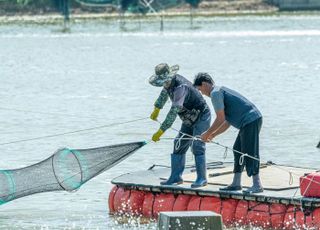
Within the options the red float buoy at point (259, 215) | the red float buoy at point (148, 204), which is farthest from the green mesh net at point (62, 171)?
the red float buoy at point (259, 215)

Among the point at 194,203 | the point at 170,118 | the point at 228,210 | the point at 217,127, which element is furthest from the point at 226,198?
the point at 170,118

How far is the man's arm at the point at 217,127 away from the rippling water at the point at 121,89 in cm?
192

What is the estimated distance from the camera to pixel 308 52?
89062mm

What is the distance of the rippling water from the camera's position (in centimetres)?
2584

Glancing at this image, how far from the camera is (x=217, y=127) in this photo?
1981 cm

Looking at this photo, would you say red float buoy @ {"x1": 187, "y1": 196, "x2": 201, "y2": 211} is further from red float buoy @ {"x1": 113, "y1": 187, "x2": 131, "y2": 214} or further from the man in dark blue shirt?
red float buoy @ {"x1": 113, "y1": 187, "x2": 131, "y2": 214}

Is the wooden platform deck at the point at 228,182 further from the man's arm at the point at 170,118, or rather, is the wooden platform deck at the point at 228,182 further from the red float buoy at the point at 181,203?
the man's arm at the point at 170,118

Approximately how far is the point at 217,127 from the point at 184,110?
1.08 m

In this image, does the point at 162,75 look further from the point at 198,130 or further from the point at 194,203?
the point at 194,203

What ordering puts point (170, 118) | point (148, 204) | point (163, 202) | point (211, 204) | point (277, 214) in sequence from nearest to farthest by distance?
point (277, 214) → point (170, 118) → point (211, 204) → point (163, 202) → point (148, 204)

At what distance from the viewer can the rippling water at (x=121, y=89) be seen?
2584cm

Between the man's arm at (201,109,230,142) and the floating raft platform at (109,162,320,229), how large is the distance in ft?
2.98

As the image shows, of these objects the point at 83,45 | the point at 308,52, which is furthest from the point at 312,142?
the point at 83,45

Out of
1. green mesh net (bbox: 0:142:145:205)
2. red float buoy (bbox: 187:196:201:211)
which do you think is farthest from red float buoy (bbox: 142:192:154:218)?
red float buoy (bbox: 187:196:201:211)
